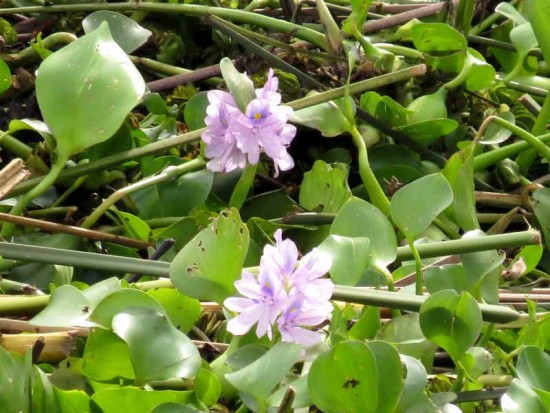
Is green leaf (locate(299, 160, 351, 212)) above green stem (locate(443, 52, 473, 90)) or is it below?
below

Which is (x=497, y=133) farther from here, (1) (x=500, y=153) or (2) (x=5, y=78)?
(2) (x=5, y=78)

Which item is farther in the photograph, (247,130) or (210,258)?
(247,130)

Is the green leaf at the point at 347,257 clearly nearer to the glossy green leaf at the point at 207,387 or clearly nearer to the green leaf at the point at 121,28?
the glossy green leaf at the point at 207,387

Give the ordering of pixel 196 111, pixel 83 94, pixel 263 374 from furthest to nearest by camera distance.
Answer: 1. pixel 196 111
2. pixel 83 94
3. pixel 263 374

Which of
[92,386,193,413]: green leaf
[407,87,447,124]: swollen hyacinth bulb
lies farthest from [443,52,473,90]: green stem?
[92,386,193,413]: green leaf

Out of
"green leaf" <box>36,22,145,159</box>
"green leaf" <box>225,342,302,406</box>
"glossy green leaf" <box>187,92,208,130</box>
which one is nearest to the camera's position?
"green leaf" <box>225,342,302,406</box>

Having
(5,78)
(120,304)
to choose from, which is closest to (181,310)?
(120,304)

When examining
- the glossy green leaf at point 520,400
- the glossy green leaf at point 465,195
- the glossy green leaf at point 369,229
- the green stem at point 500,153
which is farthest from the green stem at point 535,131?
the glossy green leaf at point 520,400

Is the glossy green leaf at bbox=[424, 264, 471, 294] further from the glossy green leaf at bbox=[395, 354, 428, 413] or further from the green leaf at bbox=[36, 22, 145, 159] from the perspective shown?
A: the green leaf at bbox=[36, 22, 145, 159]
